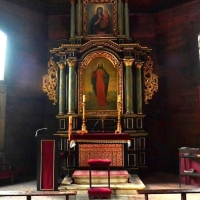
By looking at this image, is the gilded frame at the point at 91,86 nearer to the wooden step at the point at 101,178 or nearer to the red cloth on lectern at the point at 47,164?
the wooden step at the point at 101,178

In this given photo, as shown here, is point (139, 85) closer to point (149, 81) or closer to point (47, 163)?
point (149, 81)

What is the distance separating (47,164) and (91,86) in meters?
3.24

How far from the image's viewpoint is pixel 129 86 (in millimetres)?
8453

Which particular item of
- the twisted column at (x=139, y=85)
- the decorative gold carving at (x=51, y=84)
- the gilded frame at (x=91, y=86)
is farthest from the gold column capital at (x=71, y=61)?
the twisted column at (x=139, y=85)

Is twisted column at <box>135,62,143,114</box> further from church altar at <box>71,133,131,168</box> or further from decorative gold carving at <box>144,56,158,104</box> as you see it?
church altar at <box>71,133,131,168</box>

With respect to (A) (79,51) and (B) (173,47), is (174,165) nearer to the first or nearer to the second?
(B) (173,47)

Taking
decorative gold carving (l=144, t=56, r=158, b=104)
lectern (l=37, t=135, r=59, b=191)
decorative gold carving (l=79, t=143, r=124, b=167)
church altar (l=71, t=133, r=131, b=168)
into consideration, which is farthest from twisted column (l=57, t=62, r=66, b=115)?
decorative gold carving (l=144, t=56, r=158, b=104)

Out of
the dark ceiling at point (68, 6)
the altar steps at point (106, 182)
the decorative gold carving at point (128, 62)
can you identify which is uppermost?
the dark ceiling at point (68, 6)

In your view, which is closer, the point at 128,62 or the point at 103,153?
the point at 103,153

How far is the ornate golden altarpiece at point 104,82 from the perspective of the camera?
8.39 meters

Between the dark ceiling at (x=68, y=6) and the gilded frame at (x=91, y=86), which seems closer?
the gilded frame at (x=91, y=86)

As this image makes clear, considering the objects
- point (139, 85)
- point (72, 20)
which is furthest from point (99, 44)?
point (139, 85)

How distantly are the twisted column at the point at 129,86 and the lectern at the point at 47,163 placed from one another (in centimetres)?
294

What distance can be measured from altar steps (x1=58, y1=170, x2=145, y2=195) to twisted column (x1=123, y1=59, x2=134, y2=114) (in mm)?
2148
